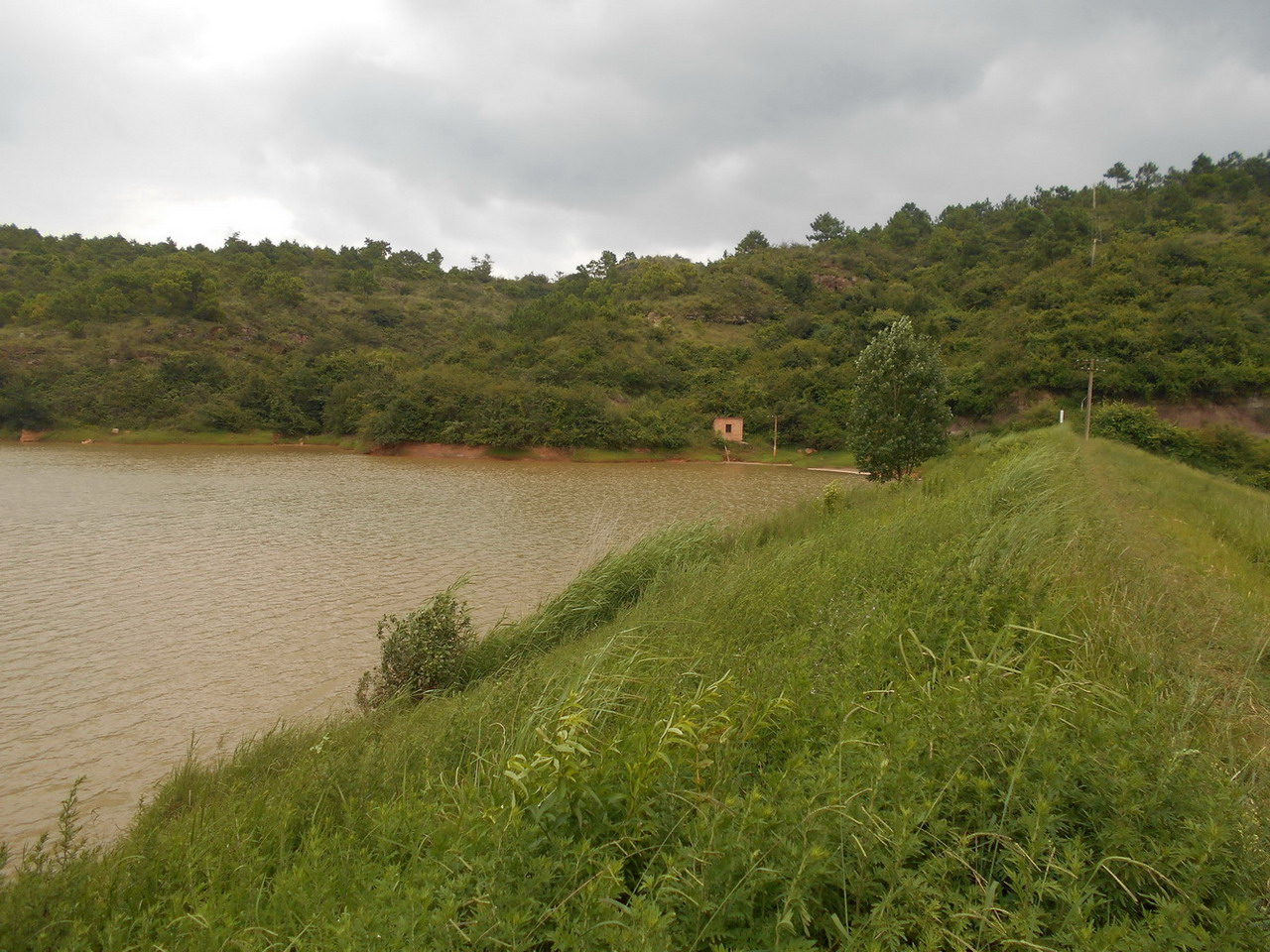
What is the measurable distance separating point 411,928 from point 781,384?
55.3m

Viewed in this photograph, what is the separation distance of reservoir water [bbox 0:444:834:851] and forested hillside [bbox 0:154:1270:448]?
988 inches

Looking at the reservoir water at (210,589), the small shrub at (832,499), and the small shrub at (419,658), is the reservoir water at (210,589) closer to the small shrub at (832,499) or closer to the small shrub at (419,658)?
the small shrub at (419,658)

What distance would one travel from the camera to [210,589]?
11.7m

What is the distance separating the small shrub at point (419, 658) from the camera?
7125mm

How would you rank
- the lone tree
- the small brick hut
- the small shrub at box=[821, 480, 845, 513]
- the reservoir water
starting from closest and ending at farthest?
1. the reservoir water
2. the small shrub at box=[821, 480, 845, 513]
3. the lone tree
4. the small brick hut

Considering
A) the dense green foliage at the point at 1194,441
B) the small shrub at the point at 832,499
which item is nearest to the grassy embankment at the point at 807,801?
the small shrub at the point at 832,499

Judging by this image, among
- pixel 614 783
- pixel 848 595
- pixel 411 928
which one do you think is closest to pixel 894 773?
pixel 614 783

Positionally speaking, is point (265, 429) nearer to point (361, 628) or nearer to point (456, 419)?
point (456, 419)

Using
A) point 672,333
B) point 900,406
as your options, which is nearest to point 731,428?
point 672,333

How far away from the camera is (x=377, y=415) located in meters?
48.6

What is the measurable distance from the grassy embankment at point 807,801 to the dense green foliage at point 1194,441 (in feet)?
120

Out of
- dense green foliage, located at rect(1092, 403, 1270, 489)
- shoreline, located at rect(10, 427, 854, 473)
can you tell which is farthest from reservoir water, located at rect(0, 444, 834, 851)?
dense green foliage, located at rect(1092, 403, 1270, 489)

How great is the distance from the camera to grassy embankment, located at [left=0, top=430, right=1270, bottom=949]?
6.67 feet

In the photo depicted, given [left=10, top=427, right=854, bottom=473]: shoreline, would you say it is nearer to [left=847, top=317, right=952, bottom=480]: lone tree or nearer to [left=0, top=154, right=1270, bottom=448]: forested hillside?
[left=0, top=154, right=1270, bottom=448]: forested hillside
